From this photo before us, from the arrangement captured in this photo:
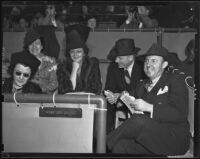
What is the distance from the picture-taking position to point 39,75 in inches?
71.9

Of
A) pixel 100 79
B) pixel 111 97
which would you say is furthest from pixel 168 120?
pixel 100 79

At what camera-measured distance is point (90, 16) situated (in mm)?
1789

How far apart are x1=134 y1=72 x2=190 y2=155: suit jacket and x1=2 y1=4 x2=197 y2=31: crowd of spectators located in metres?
0.38

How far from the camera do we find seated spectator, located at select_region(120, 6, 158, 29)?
5.83 feet

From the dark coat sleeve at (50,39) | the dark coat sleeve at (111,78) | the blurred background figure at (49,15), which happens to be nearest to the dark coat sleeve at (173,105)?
the dark coat sleeve at (111,78)

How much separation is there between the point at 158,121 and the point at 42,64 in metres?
0.82

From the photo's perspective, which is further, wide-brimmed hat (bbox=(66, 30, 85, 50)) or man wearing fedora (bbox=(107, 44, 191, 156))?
wide-brimmed hat (bbox=(66, 30, 85, 50))

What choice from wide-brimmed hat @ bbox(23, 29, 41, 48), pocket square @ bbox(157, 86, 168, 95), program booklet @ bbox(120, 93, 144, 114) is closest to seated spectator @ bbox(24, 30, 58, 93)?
wide-brimmed hat @ bbox(23, 29, 41, 48)

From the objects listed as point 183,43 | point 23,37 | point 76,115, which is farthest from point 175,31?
point 23,37

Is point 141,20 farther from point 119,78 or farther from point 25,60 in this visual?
point 25,60

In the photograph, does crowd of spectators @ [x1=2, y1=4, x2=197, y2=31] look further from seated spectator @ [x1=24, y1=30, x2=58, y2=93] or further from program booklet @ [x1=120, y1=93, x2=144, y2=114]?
program booklet @ [x1=120, y1=93, x2=144, y2=114]

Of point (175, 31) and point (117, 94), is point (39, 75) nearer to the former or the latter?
point (117, 94)

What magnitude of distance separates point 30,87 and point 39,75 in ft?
0.32

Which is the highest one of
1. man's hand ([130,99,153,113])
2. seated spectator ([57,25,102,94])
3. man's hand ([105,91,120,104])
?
seated spectator ([57,25,102,94])
